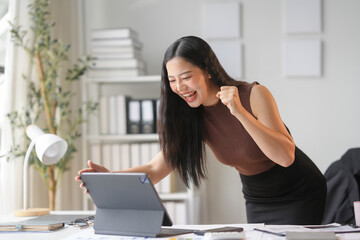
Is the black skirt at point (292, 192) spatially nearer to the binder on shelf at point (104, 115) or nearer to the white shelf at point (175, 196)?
the white shelf at point (175, 196)

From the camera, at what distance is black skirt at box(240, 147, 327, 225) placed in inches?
89.5

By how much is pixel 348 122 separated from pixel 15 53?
7.35 ft

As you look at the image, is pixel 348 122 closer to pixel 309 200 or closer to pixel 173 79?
pixel 309 200

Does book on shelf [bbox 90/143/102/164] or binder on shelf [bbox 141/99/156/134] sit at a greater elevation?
binder on shelf [bbox 141/99/156/134]

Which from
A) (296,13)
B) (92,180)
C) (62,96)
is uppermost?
(296,13)

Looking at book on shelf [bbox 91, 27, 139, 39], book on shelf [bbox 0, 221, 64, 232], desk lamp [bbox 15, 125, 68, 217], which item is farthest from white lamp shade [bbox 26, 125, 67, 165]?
book on shelf [bbox 91, 27, 139, 39]

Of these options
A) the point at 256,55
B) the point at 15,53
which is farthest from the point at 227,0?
the point at 15,53

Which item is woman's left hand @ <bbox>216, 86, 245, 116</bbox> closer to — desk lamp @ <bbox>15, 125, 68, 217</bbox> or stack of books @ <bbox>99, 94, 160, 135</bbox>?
desk lamp @ <bbox>15, 125, 68, 217</bbox>

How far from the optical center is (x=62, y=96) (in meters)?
3.36

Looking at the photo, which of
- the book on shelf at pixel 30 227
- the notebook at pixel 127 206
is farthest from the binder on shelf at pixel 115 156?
the notebook at pixel 127 206

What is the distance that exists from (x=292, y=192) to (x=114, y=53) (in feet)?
5.79

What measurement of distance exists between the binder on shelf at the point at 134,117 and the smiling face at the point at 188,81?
59.0 inches

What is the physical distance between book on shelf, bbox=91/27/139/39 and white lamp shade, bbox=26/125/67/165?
1.33m

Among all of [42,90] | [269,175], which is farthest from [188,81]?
[42,90]
